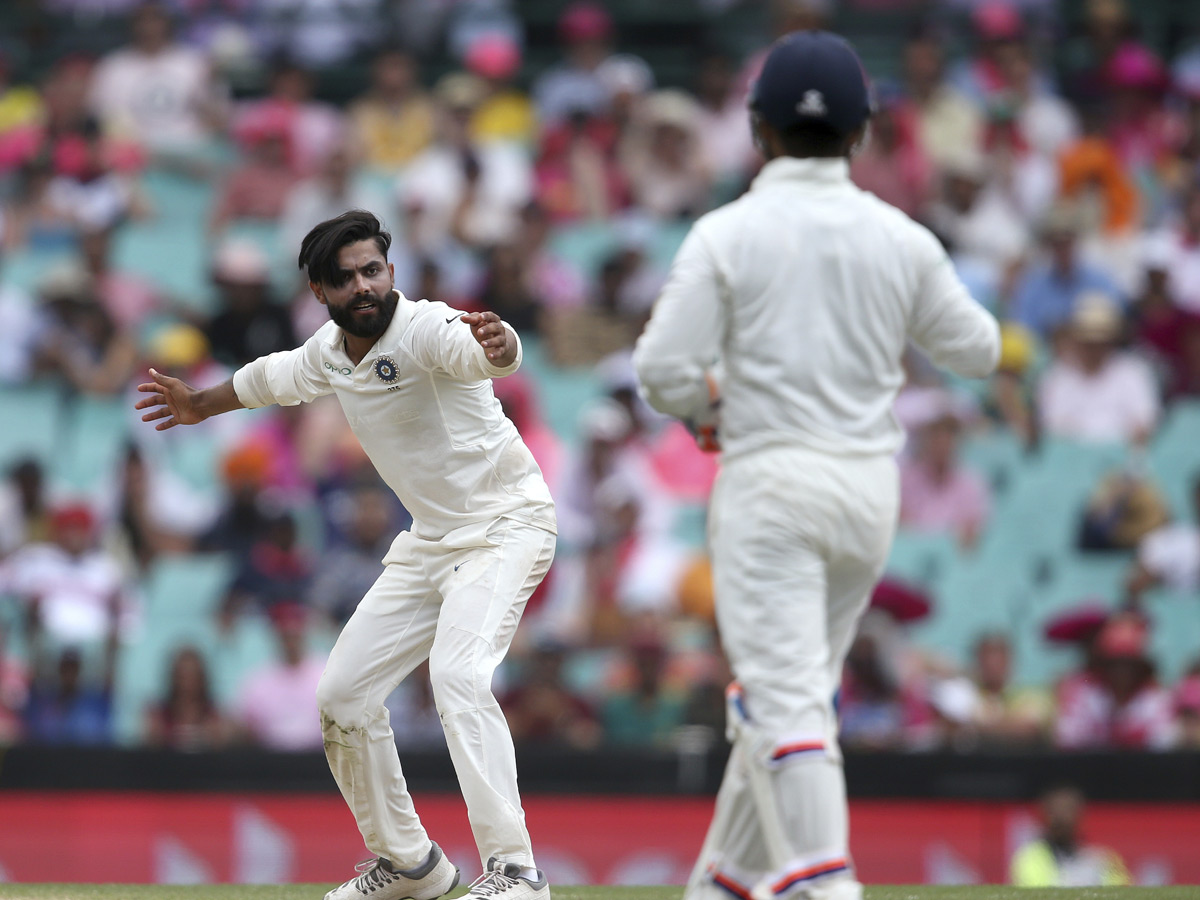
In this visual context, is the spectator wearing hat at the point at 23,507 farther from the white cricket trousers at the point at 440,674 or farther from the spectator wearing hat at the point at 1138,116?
the spectator wearing hat at the point at 1138,116

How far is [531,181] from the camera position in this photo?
13438mm

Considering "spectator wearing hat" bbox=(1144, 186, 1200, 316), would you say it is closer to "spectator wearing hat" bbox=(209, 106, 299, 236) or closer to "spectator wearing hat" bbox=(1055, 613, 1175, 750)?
"spectator wearing hat" bbox=(1055, 613, 1175, 750)

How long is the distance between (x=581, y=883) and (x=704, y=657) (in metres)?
1.55

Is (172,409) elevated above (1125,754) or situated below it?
above

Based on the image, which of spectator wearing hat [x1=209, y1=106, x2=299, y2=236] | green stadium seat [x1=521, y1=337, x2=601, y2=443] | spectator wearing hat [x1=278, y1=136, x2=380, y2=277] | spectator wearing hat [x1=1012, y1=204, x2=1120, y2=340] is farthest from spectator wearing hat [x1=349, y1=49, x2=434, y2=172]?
spectator wearing hat [x1=1012, y1=204, x2=1120, y2=340]

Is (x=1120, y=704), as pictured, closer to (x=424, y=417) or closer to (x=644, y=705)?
(x=644, y=705)

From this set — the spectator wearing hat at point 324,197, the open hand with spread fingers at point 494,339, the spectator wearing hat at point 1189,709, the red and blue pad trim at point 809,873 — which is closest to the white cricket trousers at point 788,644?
the red and blue pad trim at point 809,873

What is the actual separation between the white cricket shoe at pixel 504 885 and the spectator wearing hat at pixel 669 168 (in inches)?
331

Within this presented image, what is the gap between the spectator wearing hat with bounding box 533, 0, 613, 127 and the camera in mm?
13969

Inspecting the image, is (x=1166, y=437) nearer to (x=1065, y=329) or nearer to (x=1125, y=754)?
(x=1065, y=329)

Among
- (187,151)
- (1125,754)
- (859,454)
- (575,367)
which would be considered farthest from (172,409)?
(187,151)

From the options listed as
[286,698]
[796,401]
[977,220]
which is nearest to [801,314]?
[796,401]

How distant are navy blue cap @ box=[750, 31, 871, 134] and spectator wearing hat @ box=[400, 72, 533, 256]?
8358 millimetres

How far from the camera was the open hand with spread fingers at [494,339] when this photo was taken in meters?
5.15
